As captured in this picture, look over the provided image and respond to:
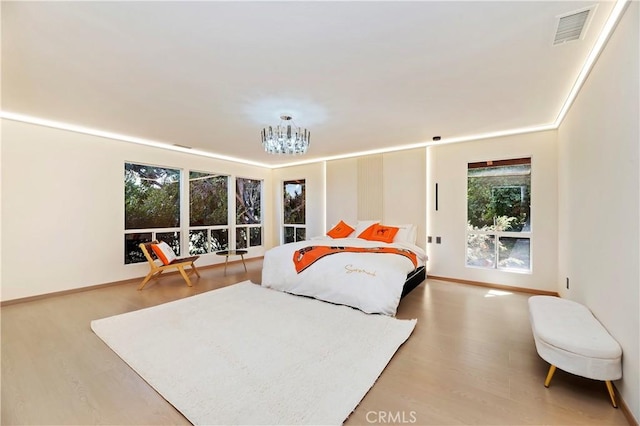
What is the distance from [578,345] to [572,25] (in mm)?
2219

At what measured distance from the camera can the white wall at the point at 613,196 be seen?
1.58 m

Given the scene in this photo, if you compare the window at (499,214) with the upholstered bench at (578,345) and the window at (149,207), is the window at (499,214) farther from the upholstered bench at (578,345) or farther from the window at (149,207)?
the window at (149,207)

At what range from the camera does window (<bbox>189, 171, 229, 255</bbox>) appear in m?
5.88

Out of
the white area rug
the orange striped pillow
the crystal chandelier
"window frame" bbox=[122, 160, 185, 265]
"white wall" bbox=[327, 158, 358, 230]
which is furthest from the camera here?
"white wall" bbox=[327, 158, 358, 230]

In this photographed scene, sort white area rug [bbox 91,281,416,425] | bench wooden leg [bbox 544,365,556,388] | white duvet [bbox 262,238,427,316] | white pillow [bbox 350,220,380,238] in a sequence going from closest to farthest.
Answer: white area rug [bbox 91,281,416,425] → bench wooden leg [bbox 544,365,556,388] → white duvet [bbox 262,238,427,316] → white pillow [bbox 350,220,380,238]

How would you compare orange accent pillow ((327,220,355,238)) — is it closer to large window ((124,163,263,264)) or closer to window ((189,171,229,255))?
large window ((124,163,263,264))

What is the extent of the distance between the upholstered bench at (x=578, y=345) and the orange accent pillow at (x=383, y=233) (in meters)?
2.83

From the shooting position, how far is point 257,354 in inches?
91.8

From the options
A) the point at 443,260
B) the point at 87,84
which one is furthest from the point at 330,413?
the point at 443,260

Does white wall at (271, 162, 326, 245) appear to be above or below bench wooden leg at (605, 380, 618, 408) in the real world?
above

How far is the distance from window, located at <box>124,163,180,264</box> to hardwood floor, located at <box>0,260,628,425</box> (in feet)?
6.09

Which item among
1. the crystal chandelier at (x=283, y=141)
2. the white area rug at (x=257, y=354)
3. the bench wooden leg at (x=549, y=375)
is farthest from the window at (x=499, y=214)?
the crystal chandelier at (x=283, y=141)

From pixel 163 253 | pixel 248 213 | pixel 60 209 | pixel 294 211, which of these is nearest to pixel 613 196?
pixel 163 253

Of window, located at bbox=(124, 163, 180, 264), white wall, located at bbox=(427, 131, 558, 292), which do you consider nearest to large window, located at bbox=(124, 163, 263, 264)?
window, located at bbox=(124, 163, 180, 264)
